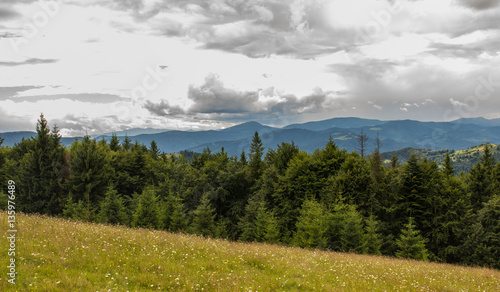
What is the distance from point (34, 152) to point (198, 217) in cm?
3405

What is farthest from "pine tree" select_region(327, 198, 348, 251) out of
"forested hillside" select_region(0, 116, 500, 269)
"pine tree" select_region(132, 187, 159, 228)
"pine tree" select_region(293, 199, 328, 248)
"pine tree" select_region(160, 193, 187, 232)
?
"pine tree" select_region(132, 187, 159, 228)

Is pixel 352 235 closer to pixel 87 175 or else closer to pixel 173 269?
pixel 173 269

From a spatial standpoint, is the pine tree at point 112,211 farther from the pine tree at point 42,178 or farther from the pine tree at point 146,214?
the pine tree at point 42,178

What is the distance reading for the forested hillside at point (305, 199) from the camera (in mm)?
32625

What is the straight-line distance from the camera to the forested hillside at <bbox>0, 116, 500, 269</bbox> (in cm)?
3262

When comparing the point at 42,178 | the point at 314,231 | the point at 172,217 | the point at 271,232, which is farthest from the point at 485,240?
the point at 42,178

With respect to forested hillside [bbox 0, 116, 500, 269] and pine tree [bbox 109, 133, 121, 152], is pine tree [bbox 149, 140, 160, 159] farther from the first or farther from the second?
forested hillside [bbox 0, 116, 500, 269]

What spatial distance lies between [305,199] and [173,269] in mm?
31901

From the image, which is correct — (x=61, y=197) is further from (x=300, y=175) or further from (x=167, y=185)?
(x=300, y=175)

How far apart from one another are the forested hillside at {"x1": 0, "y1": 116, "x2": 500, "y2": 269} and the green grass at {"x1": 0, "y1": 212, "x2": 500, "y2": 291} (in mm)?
16876

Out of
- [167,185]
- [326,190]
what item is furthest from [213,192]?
[326,190]

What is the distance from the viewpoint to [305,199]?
129 feet

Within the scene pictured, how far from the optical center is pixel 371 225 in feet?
97.3

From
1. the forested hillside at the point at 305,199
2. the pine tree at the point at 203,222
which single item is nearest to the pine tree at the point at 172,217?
the forested hillside at the point at 305,199
